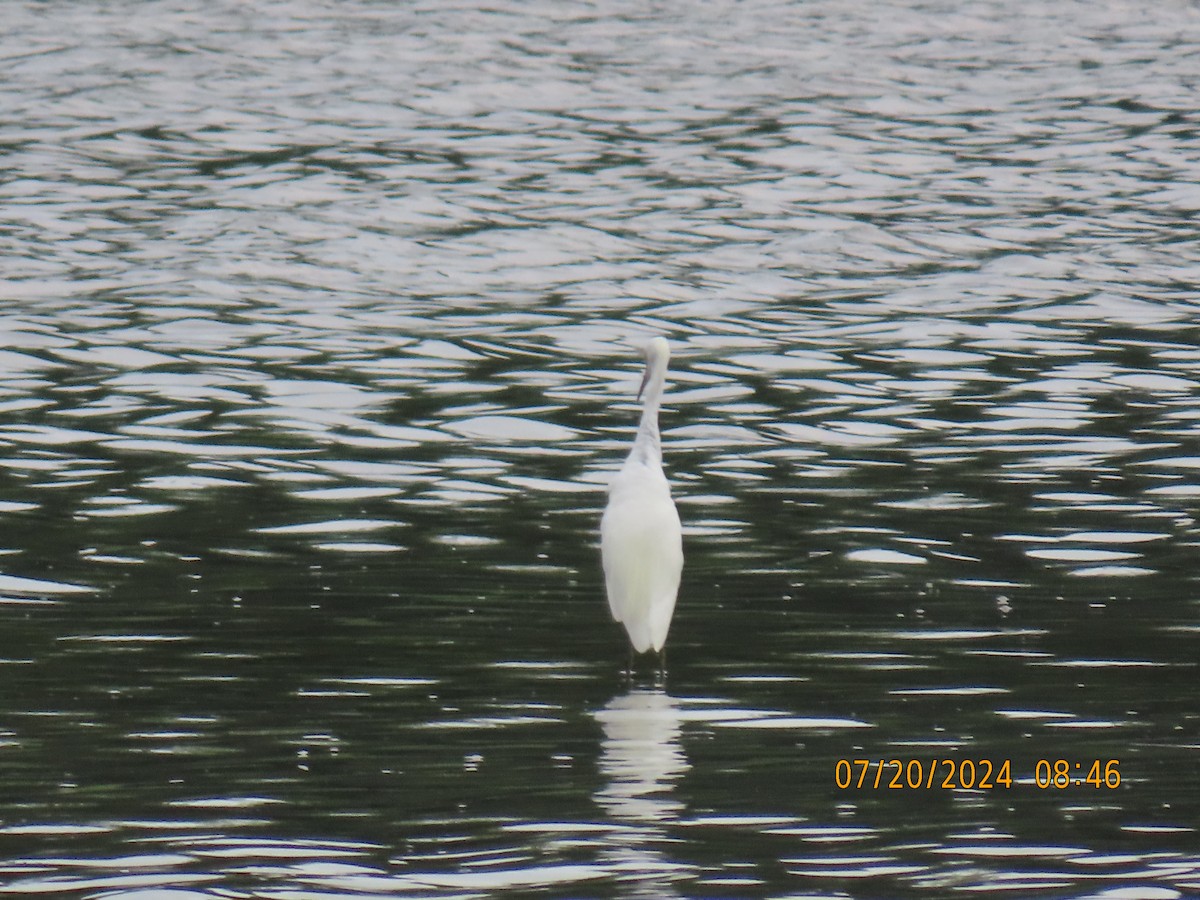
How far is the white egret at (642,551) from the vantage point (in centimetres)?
1130

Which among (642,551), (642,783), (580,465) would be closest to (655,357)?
(642,551)

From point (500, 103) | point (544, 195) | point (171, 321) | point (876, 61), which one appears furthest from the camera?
point (876, 61)

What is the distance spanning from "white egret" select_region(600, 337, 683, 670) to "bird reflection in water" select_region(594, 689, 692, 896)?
0.42m

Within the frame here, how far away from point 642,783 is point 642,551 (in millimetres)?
2171

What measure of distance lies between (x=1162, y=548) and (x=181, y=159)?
59.9ft

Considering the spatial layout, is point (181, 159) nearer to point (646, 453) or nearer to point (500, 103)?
point (500, 103)

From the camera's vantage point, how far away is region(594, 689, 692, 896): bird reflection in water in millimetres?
8539

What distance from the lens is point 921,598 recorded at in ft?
41.6

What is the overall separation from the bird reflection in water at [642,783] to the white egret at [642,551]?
42 centimetres

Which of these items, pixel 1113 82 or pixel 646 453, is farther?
pixel 1113 82

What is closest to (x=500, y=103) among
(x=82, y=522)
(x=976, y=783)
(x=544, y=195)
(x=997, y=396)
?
(x=544, y=195)

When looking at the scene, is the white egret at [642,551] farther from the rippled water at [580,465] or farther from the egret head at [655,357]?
the egret head at [655,357]

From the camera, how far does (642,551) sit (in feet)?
37.9
